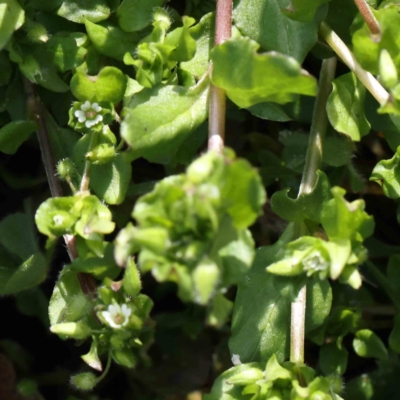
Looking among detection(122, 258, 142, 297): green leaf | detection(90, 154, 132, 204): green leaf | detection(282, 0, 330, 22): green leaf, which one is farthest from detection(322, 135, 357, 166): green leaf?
detection(122, 258, 142, 297): green leaf

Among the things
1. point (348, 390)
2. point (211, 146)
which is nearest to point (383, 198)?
point (348, 390)

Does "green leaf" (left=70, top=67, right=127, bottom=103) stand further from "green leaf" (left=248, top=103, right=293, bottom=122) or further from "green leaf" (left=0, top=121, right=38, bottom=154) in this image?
"green leaf" (left=248, top=103, right=293, bottom=122)

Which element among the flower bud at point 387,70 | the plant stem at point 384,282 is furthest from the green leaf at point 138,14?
the plant stem at point 384,282

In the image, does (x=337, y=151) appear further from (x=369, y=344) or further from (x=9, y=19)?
(x=9, y=19)

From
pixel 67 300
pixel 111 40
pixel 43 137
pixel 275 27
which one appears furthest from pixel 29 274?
pixel 275 27

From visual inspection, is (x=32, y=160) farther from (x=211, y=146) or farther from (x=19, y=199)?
(x=211, y=146)

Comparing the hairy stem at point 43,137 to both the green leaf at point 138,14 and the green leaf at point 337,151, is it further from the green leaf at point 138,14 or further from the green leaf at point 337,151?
the green leaf at point 337,151
